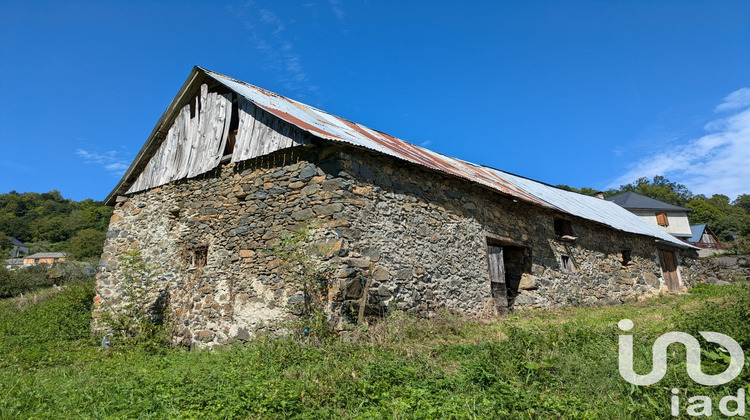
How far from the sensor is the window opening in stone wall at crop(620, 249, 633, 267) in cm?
1452

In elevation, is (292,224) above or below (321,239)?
above

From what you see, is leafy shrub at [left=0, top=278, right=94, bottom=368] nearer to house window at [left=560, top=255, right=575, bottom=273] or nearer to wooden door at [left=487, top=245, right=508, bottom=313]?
wooden door at [left=487, top=245, right=508, bottom=313]

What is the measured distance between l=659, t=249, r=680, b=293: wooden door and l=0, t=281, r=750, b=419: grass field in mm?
11633

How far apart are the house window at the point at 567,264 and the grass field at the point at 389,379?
4.99 meters

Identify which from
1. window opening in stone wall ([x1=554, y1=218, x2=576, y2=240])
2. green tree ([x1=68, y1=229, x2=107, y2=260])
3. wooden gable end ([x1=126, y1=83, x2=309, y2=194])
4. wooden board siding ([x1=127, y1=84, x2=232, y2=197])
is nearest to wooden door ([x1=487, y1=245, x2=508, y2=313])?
window opening in stone wall ([x1=554, y1=218, x2=576, y2=240])

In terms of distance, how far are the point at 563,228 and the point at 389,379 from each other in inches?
379

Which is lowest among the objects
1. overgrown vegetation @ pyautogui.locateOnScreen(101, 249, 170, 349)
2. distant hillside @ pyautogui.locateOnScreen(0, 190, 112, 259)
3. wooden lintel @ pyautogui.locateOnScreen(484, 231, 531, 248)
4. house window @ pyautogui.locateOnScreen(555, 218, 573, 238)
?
overgrown vegetation @ pyautogui.locateOnScreen(101, 249, 170, 349)

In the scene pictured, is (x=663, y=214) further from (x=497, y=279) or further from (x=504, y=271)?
(x=497, y=279)

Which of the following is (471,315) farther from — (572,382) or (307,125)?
(307,125)

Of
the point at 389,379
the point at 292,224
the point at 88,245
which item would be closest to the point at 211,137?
the point at 292,224

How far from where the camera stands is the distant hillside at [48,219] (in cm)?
5228

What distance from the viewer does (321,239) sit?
6.98 meters

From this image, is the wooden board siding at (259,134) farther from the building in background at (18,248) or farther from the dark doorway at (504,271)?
the building in background at (18,248)

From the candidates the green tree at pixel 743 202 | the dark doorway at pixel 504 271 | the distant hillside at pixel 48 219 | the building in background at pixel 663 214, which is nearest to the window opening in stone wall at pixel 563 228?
the dark doorway at pixel 504 271
